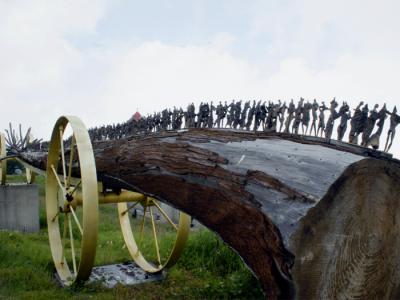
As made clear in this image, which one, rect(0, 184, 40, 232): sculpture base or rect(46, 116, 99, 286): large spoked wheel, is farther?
rect(0, 184, 40, 232): sculpture base

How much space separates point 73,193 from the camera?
4555 mm

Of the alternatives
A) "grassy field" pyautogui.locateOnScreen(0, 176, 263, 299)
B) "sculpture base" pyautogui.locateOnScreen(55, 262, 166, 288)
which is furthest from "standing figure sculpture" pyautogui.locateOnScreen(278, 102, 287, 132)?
"sculpture base" pyautogui.locateOnScreen(55, 262, 166, 288)

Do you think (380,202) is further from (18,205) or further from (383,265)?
(18,205)

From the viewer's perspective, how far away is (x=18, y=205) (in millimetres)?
9773

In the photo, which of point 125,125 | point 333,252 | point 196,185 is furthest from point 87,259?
point 125,125

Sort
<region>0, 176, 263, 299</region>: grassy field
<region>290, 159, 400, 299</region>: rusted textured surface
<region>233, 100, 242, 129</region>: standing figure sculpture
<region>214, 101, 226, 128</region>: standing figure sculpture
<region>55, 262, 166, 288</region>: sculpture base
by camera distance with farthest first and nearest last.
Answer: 1. <region>55, 262, 166, 288</region>: sculpture base
2. <region>0, 176, 263, 299</region>: grassy field
3. <region>214, 101, 226, 128</region>: standing figure sculpture
4. <region>233, 100, 242, 129</region>: standing figure sculpture
5. <region>290, 159, 400, 299</region>: rusted textured surface

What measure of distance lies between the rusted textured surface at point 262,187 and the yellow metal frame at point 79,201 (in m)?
0.56

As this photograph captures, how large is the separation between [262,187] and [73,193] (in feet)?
9.76

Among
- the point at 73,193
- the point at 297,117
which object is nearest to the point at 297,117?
the point at 297,117

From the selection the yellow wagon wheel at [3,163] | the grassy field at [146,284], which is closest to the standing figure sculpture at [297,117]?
the grassy field at [146,284]

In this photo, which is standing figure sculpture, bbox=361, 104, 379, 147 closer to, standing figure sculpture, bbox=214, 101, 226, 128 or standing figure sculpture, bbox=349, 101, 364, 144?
standing figure sculpture, bbox=349, 101, 364, 144

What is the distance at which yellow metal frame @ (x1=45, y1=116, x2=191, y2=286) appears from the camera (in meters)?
3.48

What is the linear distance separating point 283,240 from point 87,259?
239cm

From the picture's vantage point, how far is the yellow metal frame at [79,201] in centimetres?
348
